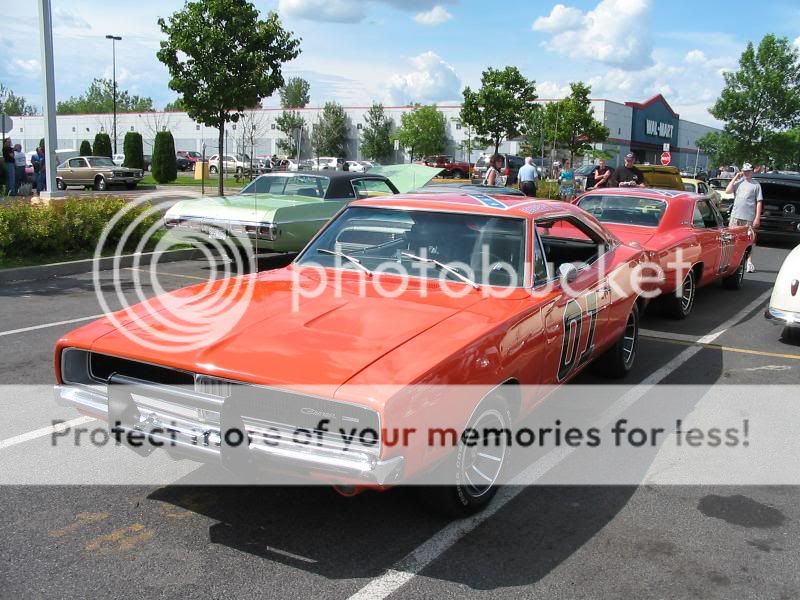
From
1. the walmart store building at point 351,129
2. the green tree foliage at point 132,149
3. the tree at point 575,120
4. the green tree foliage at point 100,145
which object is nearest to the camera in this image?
the green tree foliage at point 132,149

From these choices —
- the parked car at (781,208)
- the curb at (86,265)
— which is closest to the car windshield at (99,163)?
the curb at (86,265)

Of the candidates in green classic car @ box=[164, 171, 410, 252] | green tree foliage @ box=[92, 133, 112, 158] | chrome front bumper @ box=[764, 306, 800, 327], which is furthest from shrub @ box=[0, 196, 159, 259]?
green tree foliage @ box=[92, 133, 112, 158]

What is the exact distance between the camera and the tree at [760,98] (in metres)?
45.5

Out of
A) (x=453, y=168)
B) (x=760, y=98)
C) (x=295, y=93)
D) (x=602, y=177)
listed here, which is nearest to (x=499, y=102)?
(x=453, y=168)

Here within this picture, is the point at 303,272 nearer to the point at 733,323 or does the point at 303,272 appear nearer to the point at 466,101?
the point at 733,323

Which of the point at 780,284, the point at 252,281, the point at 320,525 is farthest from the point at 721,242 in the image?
the point at 320,525

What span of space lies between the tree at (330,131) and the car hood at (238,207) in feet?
196

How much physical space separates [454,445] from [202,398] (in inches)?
46.5

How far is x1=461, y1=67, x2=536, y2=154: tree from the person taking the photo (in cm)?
4622

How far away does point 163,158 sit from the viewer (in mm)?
36000

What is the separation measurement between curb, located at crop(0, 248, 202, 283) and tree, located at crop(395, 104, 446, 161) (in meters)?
55.4

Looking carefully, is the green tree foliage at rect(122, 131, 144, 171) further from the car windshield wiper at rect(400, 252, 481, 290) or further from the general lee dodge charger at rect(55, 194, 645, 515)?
the car windshield wiper at rect(400, 252, 481, 290)

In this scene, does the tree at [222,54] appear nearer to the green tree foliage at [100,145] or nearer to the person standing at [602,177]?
the person standing at [602,177]

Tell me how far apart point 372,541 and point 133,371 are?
1451mm
